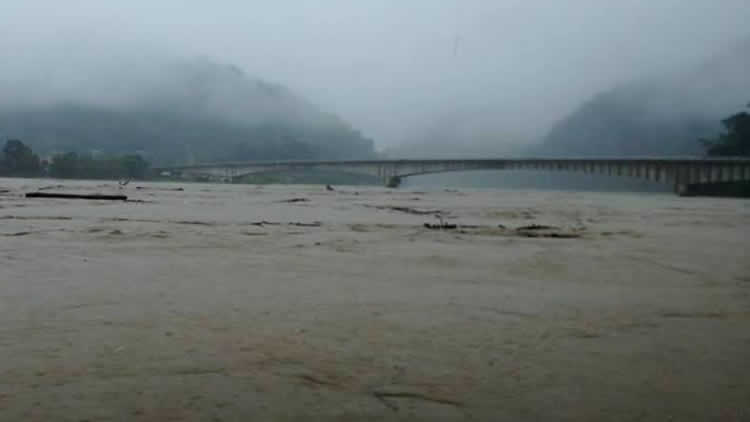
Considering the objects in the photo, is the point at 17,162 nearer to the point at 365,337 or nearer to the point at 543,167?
the point at 543,167

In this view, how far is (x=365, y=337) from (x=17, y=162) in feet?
278

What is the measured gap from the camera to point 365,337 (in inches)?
84.2

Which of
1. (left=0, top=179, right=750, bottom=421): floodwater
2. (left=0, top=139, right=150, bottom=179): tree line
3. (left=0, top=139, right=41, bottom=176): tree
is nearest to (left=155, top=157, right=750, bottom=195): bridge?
(left=0, top=139, right=150, bottom=179): tree line

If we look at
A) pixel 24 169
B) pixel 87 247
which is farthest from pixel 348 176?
pixel 87 247

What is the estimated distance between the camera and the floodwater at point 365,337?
5.04 ft

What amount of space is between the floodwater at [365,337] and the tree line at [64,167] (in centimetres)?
7687

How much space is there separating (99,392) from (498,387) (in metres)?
1.04

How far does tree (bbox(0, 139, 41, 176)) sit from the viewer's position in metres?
74.4

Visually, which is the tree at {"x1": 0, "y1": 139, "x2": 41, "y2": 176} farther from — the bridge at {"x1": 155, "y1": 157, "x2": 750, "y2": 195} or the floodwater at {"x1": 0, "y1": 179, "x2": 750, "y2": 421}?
the floodwater at {"x1": 0, "y1": 179, "x2": 750, "y2": 421}

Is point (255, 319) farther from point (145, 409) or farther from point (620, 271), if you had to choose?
point (620, 271)

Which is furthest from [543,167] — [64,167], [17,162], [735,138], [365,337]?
[365,337]

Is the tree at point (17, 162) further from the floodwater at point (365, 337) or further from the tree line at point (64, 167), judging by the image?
the floodwater at point (365, 337)

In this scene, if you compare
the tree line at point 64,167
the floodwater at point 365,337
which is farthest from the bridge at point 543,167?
the floodwater at point 365,337

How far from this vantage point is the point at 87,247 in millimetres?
4527
